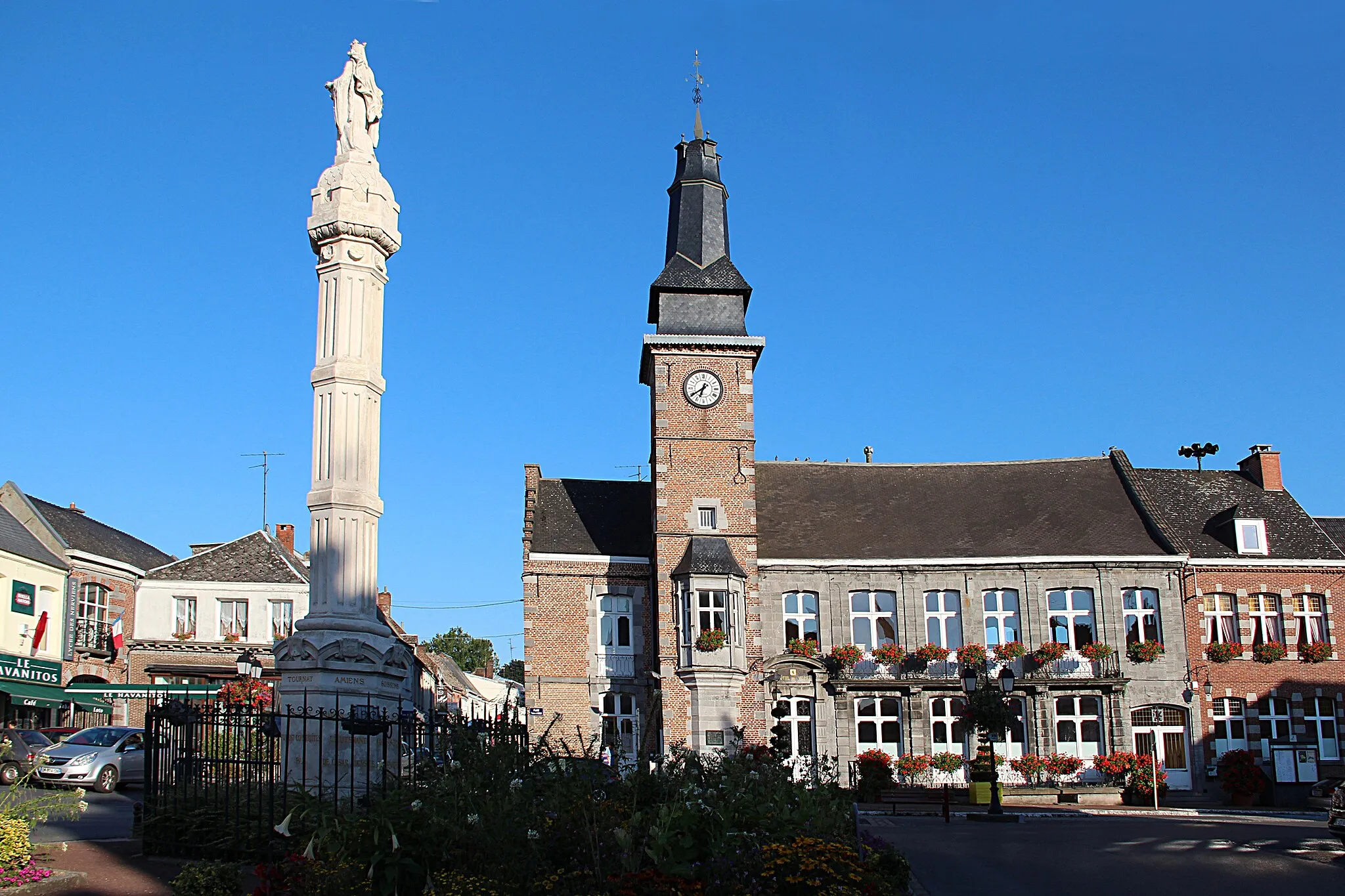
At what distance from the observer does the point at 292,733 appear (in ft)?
47.9

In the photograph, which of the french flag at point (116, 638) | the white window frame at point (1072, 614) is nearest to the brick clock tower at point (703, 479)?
the white window frame at point (1072, 614)

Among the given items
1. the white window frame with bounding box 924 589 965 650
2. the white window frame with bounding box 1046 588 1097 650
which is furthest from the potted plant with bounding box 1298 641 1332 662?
the white window frame with bounding box 924 589 965 650

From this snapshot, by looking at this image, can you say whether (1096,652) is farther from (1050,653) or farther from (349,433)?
(349,433)

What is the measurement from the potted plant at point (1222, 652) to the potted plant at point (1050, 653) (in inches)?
154

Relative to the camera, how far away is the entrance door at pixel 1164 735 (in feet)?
109

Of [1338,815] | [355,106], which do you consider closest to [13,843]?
[355,106]

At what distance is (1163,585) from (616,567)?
14.8 m

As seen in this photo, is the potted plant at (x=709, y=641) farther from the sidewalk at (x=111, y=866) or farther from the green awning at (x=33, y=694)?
the sidewalk at (x=111, y=866)

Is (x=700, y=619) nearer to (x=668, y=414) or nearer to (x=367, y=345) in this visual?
(x=668, y=414)

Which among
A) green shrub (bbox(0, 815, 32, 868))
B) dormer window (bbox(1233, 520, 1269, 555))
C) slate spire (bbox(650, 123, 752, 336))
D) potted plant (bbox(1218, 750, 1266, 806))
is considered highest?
slate spire (bbox(650, 123, 752, 336))

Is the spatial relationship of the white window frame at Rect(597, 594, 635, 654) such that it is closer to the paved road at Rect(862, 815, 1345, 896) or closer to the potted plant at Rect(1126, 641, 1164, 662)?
the paved road at Rect(862, 815, 1345, 896)

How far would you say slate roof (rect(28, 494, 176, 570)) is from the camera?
129ft

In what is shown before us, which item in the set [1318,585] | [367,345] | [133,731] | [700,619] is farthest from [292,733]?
[1318,585]

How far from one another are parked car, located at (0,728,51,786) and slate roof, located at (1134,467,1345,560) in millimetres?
27878
